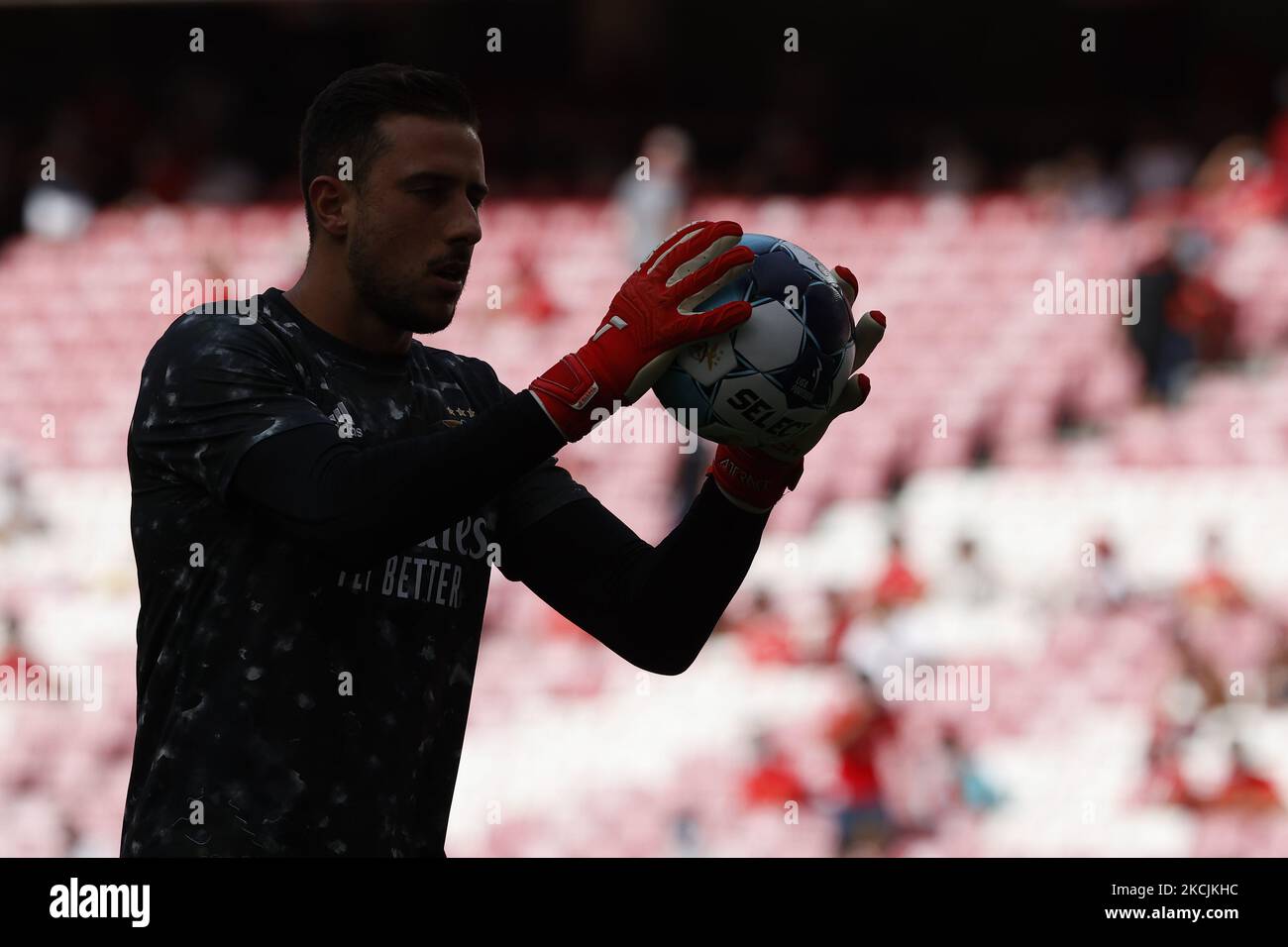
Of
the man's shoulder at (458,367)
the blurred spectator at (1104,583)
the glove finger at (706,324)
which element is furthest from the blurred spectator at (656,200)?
the glove finger at (706,324)

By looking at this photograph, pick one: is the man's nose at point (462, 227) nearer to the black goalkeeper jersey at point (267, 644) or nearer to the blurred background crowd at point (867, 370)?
the black goalkeeper jersey at point (267, 644)

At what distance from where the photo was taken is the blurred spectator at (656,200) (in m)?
13.2

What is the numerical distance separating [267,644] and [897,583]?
8.22m

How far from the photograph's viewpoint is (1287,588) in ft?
Answer: 33.9

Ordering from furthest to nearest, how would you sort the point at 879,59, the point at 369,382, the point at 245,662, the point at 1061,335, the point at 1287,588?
1. the point at 879,59
2. the point at 1061,335
3. the point at 1287,588
4. the point at 369,382
5. the point at 245,662

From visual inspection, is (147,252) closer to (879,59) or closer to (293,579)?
(879,59)

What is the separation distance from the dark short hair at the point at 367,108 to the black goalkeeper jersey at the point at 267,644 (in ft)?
1.01

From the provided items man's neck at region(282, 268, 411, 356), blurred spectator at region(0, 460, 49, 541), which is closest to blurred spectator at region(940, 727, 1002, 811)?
blurred spectator at region(0, 460, 49, 541)

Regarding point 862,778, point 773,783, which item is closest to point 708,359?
point 862,778

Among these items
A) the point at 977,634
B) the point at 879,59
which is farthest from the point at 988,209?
the point at 977,634

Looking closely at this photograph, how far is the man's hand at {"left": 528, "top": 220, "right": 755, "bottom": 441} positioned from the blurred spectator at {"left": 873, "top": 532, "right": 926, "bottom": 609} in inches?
312

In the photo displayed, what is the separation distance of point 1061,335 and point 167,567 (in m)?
10.5

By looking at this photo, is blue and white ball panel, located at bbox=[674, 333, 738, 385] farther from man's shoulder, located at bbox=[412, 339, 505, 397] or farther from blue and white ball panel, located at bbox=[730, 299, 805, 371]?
man's shoulder, located at bbox=[412, 339, 505, 397]

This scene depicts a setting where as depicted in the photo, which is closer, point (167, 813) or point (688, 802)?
point (167, 813)
